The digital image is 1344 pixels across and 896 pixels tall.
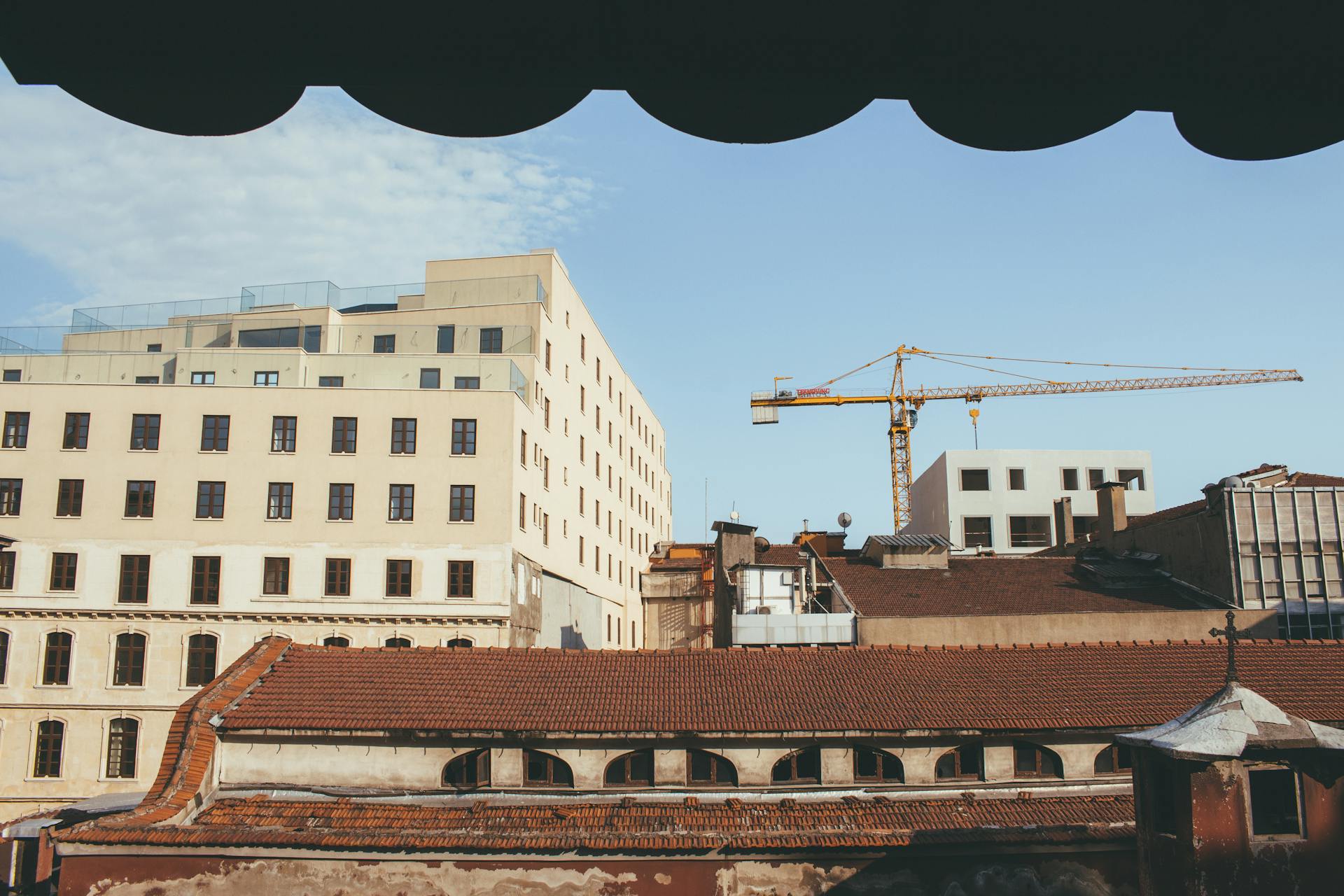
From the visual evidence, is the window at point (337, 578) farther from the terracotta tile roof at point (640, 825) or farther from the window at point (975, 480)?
the window at point (975, 480)

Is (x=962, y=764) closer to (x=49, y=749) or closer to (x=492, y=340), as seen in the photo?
(x=492, y=340)

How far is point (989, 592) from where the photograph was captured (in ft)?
129

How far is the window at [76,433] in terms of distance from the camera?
46.5m

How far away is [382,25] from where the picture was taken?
320 cm

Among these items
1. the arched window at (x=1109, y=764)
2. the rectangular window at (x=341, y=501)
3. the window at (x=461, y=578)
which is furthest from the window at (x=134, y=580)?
the arched window at (x=1109, y=764)

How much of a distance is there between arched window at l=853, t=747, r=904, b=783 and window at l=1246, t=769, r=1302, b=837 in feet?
29.1

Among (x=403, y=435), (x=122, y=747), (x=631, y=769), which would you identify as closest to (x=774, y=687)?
(x=631, y=769)

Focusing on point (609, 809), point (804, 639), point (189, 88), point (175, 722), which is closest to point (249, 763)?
point (175, 722)

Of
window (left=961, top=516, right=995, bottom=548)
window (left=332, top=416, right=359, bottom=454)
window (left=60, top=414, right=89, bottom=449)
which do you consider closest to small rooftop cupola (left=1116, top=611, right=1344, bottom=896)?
window (left=332, top=416, right=359, bottom=454)

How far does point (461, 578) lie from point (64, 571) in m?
17.1

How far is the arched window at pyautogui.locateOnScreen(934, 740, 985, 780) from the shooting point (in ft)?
82.6

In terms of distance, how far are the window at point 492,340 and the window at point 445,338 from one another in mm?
1509

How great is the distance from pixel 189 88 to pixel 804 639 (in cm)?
3444

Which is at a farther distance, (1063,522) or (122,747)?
(1063,522)
